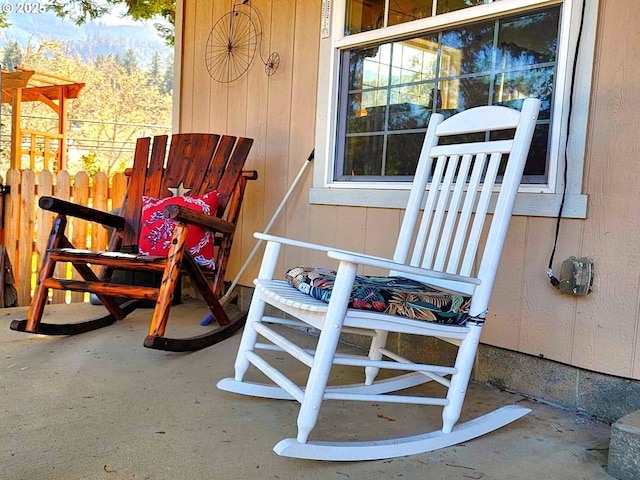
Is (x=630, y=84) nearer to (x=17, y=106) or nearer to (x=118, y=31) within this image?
(x=17, y=106)

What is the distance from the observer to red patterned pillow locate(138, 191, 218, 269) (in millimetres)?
2641

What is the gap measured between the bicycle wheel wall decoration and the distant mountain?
24.9 ft

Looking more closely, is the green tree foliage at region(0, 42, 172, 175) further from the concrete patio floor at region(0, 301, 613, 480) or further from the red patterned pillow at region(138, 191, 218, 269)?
the concrete patio floor at region(0, 301, 613, 480)

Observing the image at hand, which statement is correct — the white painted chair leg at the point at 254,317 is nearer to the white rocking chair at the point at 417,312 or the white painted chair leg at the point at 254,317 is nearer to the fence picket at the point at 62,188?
the white rocking chair at the point at 417,312

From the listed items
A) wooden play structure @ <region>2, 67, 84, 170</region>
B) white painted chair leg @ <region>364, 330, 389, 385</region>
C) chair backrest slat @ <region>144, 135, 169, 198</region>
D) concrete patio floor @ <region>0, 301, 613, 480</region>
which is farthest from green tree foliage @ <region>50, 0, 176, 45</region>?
white painted chair leg @ <region>364, 330, 389, 385</region>

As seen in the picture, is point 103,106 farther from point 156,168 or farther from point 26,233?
point 156,168

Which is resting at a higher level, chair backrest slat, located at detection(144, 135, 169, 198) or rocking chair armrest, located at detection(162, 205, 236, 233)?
chair backrest slat, located at detection(144, 135, 169, 198)

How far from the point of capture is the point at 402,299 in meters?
1.50

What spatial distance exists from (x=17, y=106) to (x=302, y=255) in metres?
5.00

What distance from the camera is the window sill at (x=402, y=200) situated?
1817 mm

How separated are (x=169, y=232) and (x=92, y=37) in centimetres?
1194

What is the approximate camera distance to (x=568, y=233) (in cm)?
184

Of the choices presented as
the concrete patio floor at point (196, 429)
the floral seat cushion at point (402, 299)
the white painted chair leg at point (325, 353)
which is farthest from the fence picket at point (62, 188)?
the white painted chair leg at point (325, 353)

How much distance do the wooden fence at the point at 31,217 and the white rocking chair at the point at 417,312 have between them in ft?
7.51
